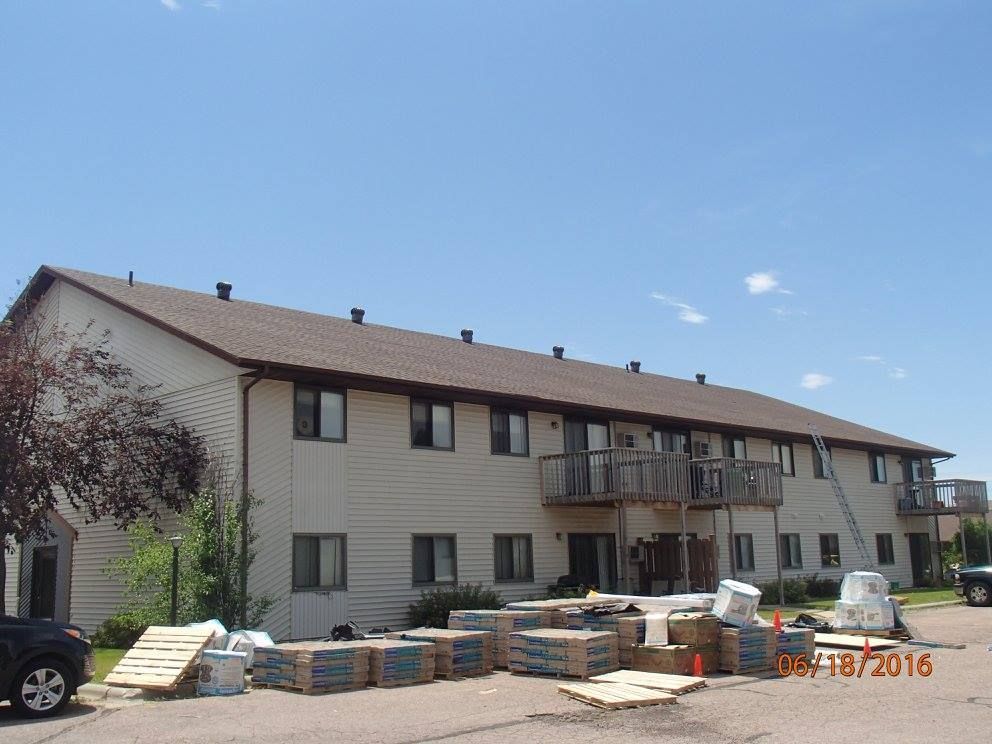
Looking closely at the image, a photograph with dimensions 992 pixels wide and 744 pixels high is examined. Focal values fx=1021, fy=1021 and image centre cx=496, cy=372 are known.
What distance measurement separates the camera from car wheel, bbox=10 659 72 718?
11.3 meters

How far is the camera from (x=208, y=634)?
13.6 m

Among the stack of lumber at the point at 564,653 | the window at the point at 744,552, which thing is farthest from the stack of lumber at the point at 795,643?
the window at the point at 744,552

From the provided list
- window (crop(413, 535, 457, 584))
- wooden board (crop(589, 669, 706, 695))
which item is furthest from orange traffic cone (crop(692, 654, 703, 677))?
window (crop(413, 535, 457, 584))

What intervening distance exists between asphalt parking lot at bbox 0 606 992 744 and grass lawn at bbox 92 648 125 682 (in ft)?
8.25

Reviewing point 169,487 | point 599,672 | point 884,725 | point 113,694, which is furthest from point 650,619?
point 169,487

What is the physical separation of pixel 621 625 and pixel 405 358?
11.0 m

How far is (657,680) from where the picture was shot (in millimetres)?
12883

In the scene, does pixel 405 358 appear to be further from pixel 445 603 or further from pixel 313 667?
pixel 313 667

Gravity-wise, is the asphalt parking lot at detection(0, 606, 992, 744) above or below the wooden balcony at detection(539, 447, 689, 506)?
below

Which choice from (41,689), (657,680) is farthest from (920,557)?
(41,689)

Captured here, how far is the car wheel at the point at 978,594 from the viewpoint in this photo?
27125mm

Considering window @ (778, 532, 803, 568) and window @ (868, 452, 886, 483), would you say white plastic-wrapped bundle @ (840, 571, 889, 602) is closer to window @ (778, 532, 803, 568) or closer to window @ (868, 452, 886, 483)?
window @ (778, 532, 803, 568)

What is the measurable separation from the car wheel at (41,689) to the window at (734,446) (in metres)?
22.1

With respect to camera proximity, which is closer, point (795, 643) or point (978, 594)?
point (795, 643)
